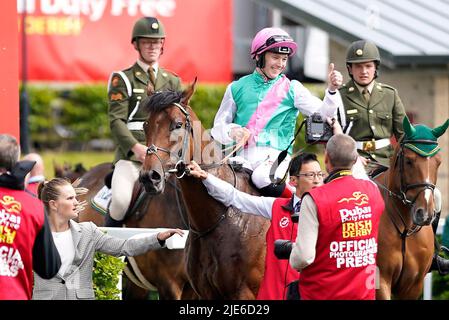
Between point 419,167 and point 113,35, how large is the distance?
633 inches

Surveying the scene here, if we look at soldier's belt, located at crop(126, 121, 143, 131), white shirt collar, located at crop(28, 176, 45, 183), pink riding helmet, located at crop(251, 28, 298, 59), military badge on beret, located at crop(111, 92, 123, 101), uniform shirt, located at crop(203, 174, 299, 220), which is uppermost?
pink riding helmet, located at crop(251, 28, 298, 59)

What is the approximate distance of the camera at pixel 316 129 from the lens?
26.4 ft

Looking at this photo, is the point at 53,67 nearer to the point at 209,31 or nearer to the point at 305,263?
the point at 209,31

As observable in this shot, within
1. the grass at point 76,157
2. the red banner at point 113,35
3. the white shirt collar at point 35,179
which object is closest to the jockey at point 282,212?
the white shirt collar at point 35,179

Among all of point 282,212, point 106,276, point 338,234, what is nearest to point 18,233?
point 338,234

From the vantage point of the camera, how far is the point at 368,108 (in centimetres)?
937

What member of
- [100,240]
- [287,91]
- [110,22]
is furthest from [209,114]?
[100,240]

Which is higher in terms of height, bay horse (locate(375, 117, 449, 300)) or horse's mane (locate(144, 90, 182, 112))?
horse's mane (locate(144, 90, 182, 112))


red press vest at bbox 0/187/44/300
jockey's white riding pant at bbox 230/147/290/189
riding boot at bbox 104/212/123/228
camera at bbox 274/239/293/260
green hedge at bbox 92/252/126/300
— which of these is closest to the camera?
red press vest at bbox 0/187/44/300

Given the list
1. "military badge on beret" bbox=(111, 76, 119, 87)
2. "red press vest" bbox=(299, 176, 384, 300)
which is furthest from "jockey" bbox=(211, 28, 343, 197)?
"red press vest" bbox=(299, 176, 384, 300)

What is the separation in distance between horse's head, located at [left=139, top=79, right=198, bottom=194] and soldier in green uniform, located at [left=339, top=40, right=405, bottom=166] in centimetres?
174

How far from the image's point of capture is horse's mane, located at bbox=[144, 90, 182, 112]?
799 centimetres

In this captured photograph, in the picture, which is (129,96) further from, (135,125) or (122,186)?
(122,186)

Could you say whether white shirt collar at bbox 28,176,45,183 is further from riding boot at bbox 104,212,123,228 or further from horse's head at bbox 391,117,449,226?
horse's head at bbox 391,117,449,226
